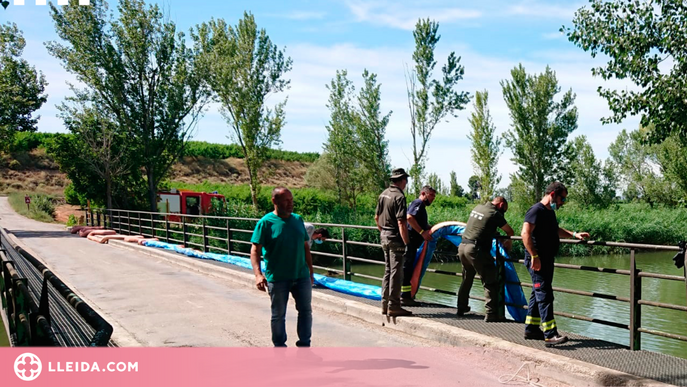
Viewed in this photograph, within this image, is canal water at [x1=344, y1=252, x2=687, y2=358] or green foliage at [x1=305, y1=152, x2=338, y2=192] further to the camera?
green foliage at [x1=305, y1=152, x2=338, y2=192]

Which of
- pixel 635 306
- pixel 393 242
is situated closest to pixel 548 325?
pixel 635 306

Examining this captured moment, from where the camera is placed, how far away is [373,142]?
41094 millimetres

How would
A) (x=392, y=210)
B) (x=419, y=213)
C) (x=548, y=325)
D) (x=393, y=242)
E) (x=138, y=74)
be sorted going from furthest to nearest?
(x=138, y=74)
(x=419, y=213)
(x=392, y=210)
(x=393, y=242)
(x=548, y=325)

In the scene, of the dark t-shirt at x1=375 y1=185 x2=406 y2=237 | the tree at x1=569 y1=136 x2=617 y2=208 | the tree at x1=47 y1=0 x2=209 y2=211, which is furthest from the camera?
the tree at x1=569 y1=136 x2=617 y2=208

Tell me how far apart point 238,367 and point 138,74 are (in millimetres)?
28194

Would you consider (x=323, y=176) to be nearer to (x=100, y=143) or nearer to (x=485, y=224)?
(x=100, y=143)

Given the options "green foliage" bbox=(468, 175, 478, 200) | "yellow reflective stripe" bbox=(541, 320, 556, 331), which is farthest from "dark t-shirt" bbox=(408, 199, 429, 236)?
"green foliage" bbox=(468, 175, 478, 200)

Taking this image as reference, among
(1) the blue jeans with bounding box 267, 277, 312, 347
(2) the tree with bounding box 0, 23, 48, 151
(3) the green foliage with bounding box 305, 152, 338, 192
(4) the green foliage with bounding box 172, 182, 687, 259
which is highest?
(2) the tree with bounding box 0, 23, 48, 151

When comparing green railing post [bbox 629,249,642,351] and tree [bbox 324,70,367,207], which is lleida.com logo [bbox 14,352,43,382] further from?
tree [bbox 324,70,367,207]

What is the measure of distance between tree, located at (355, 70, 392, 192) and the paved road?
2657 cm

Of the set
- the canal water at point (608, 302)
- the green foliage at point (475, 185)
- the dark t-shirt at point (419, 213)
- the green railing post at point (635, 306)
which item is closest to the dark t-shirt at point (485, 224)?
the dark t-shirt at point (419, 213)

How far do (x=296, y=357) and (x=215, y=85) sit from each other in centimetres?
2920

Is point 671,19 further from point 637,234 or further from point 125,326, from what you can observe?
point 637,234

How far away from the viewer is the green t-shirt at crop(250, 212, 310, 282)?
5.87m
